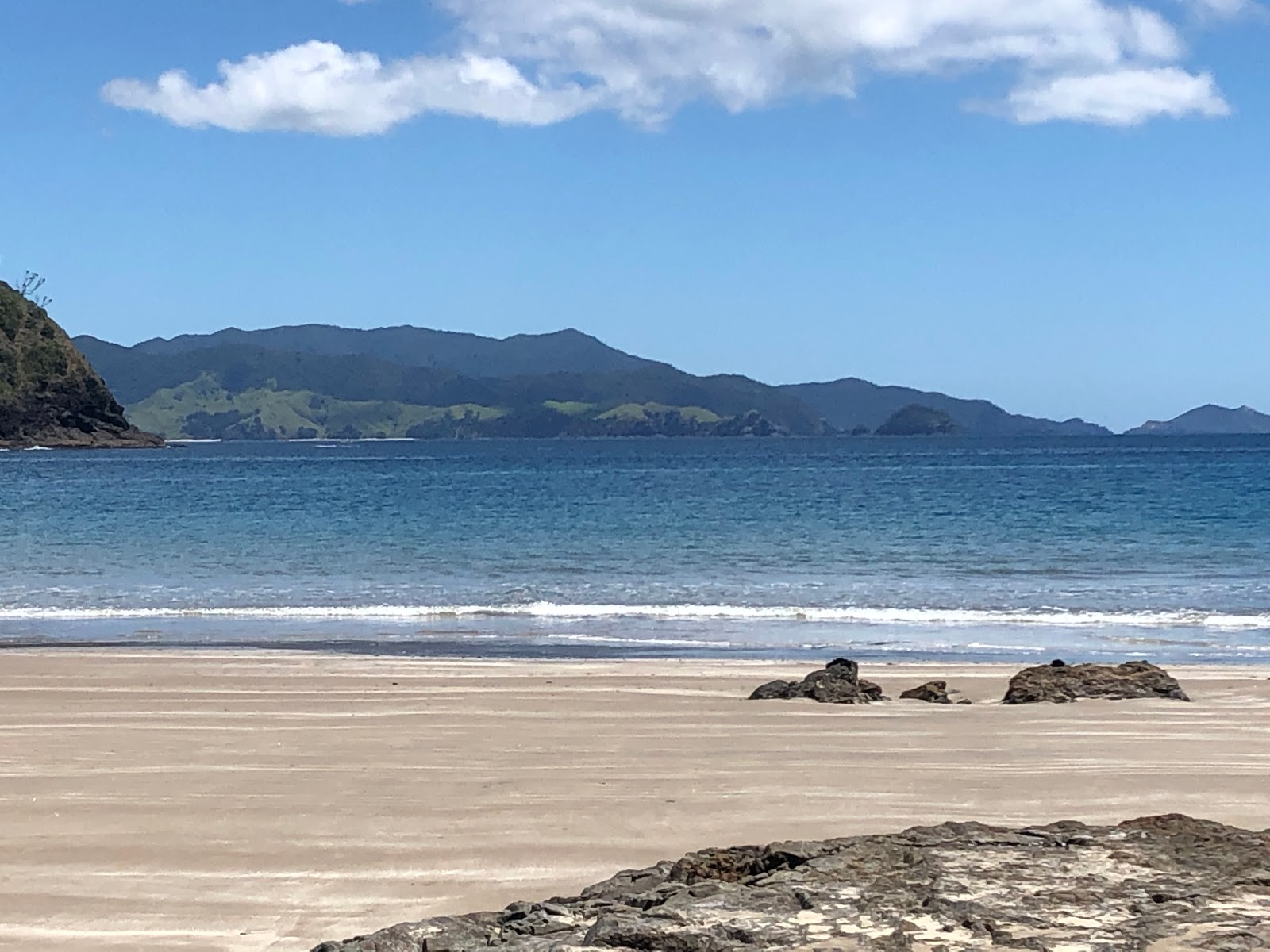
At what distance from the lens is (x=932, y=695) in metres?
12.8

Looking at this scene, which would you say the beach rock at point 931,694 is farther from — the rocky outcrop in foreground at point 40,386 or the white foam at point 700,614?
the rocky outcrop in foreground at point 40,386

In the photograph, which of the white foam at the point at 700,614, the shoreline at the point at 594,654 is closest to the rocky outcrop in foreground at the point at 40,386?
the white foam at the point at 700,614

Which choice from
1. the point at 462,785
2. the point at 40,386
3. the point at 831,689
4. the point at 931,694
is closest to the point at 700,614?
the point at 931,694

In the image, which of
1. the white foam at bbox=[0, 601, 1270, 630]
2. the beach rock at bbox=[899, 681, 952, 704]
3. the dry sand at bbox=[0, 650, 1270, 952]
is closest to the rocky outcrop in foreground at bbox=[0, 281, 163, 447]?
the white foam at bbox=[0, 601, 1270, 630]

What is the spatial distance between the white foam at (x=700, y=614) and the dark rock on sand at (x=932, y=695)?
9150 mm

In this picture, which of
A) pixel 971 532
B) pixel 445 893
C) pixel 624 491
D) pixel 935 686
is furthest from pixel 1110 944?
pixel 624 491

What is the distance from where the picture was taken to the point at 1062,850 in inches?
175

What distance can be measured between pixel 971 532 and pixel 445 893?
122 ft

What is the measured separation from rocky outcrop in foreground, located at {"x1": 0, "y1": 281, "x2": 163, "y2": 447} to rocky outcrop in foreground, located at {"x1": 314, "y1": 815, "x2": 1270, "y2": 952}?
19453 centimetres

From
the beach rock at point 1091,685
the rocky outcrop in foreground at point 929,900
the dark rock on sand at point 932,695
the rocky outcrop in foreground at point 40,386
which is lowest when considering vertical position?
the dark rock on sand at point 932,695

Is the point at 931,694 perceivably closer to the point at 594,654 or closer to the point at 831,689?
the point at 831,689

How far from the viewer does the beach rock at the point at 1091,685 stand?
12562 millimetres

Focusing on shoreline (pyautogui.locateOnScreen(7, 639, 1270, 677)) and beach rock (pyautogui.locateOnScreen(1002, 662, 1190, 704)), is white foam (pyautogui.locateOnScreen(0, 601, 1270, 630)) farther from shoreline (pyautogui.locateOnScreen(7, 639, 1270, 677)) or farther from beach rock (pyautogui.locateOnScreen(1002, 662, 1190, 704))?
beach rock (pyautogui.locateOnScreen(1002, 662, 1190, 704))

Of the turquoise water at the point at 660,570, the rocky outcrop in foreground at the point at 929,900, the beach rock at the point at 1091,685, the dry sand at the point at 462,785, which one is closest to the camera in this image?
the rocky outcrop in foreground at the point at 929,900
